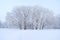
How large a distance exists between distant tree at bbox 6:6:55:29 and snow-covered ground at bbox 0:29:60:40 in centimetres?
9

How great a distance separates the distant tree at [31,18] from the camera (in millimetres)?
1496

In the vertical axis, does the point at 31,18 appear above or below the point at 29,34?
above

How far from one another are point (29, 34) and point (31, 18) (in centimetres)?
29

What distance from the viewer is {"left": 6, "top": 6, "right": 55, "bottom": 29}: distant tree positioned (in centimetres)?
150

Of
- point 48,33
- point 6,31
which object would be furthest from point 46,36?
point 6,31

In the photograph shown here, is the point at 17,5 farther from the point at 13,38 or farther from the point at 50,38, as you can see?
the point at 50,38

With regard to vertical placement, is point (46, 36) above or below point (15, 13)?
below

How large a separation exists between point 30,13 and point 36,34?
39cm

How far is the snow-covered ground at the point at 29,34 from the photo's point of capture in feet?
5.03

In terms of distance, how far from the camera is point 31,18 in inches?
59.7

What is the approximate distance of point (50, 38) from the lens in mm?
1572

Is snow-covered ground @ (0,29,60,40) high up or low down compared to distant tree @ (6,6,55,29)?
down

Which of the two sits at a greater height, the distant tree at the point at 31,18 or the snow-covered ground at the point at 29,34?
the distant tree at the point at 31,18

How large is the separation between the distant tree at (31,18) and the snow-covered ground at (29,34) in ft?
0.30
